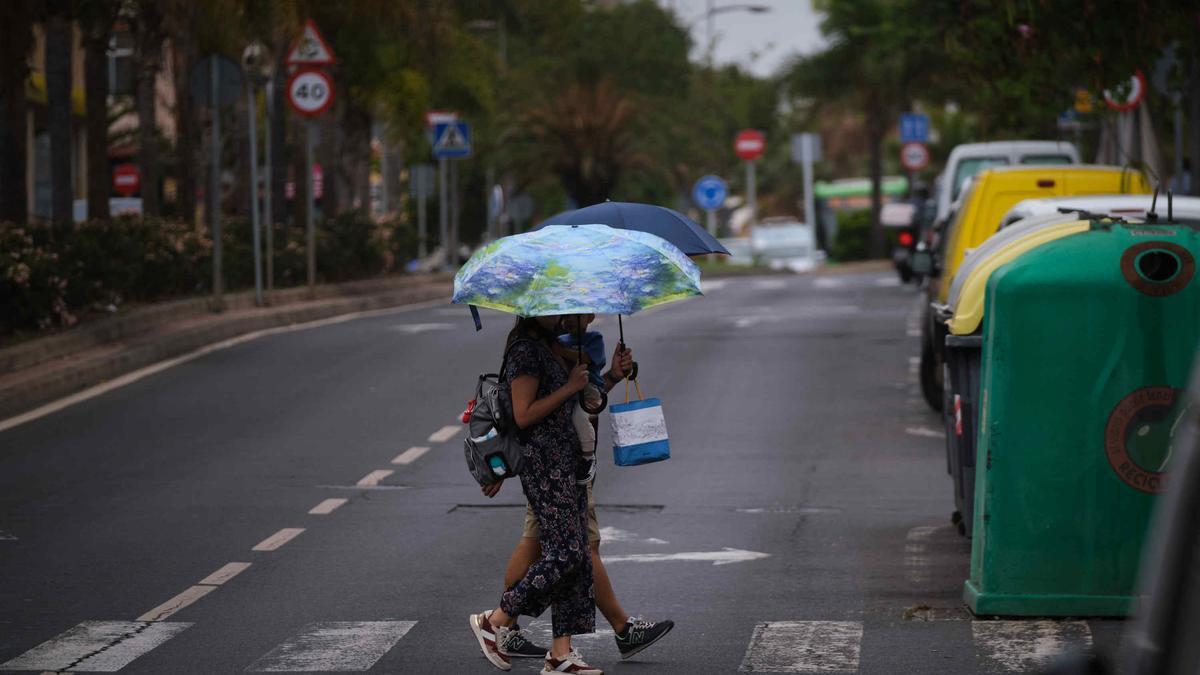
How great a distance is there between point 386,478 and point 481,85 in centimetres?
3047

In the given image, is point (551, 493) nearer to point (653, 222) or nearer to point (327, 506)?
point (653, 222)

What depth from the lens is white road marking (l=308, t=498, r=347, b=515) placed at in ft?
39.7

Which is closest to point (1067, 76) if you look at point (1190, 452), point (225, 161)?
point (1190, 452)

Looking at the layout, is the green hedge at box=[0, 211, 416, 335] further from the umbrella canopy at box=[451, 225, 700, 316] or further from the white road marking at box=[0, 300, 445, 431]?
the umbrella canopy at box=[451, 225, 700, 316]

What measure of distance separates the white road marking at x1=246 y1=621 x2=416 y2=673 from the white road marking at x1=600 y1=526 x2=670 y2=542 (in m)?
2.45

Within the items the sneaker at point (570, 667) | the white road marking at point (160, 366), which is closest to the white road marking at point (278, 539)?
the sneaker at point (570, 667)

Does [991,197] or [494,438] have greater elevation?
[991,197]

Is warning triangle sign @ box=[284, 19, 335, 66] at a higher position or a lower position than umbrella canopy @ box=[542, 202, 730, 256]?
higher

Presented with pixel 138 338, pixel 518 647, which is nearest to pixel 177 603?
pixel 518 647

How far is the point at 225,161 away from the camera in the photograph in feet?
188

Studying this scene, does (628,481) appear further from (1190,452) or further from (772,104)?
(772,104)

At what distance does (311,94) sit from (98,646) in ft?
66.6

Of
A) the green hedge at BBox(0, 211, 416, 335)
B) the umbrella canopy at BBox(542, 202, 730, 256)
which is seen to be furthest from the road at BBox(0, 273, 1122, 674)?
the green hedge at BBox(0, 211, 416, 335)

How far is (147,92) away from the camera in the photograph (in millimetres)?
31797
